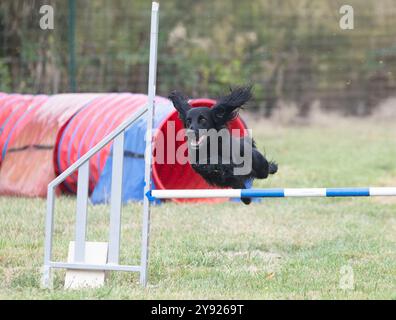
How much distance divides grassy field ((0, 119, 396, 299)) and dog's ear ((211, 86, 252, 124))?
2.68 ft

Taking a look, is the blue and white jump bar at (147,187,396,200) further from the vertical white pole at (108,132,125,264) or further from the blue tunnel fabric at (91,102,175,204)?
the blue tunnel fabric at (91,102,175,204)

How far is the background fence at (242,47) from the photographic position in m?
12.7

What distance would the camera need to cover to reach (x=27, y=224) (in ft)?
18.1

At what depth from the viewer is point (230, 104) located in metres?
4.44

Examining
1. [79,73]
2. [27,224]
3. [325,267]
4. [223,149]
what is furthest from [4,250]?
[79,73]

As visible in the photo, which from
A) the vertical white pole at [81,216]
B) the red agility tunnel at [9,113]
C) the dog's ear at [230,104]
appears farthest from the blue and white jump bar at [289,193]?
the red agility tunnel at [9,113]

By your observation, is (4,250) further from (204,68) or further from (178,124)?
(204,68)

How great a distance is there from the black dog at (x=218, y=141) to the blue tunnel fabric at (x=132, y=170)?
7.04 ft

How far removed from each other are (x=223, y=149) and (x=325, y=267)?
2.82ft

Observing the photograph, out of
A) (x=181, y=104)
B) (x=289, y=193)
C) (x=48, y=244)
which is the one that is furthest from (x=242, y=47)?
(x=289, y=193)

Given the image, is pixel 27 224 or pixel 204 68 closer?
pixel 27 224

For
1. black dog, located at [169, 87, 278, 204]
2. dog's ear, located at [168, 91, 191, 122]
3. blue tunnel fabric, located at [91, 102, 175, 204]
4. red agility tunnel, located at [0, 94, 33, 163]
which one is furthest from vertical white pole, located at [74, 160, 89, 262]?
red agility tunnel, located at [0, 94, 33, 163]

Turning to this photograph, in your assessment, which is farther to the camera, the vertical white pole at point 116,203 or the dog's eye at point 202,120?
the dog's eye at point 202,120

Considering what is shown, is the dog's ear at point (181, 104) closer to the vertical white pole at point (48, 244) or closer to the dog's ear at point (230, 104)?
the dog's ear at point (230, 104)
